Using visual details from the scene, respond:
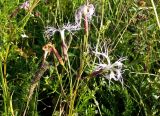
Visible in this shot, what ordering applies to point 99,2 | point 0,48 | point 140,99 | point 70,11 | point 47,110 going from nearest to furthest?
point 0,48 → point 140,99 → point 47,110 → point 99,2 → point 70,11

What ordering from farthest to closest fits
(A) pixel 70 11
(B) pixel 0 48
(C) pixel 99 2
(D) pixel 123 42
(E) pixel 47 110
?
(A) pixel 70 11
(C) pixel 99 2
(D) pixel 123 42
(E) pixel 47 110
(B) pixel 0 48

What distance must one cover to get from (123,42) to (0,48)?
21.4 inches

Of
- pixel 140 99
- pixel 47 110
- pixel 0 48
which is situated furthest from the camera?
pixel 47 110

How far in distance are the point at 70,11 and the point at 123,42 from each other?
361 mm

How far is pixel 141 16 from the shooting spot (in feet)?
4.66

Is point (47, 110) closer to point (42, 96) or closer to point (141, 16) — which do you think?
point (42, 96)

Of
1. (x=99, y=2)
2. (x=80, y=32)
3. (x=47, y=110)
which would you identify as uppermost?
(x=99, y=2)

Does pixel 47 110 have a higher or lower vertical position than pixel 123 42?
lower

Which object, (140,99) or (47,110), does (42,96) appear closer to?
(47,110)

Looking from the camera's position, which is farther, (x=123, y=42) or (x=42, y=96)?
(x=123, y=42)

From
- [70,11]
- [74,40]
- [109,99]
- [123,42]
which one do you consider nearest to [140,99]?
[109,99]

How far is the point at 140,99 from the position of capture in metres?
1.18

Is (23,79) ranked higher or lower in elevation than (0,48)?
lower

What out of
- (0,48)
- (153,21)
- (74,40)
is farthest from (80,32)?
(0,48)
